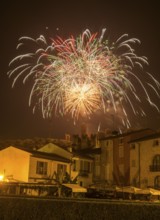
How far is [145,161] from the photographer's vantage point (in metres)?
66.2

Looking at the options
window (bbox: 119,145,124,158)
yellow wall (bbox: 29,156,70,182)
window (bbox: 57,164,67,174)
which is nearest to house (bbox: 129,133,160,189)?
window (bbox: 119,145,124,158)

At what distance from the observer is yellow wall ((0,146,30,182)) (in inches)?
2269

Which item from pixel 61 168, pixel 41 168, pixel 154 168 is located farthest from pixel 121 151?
pixel 41 168

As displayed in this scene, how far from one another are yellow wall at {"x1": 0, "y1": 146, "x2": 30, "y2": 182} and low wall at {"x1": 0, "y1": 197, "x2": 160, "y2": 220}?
37342 mm

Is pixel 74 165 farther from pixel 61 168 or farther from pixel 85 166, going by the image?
pixel 61 168

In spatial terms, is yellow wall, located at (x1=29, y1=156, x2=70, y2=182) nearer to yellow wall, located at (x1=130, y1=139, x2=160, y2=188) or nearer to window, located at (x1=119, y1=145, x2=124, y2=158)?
window, located at (x1=119, y1=145, x2=124, y2=158)

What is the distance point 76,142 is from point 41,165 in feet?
142

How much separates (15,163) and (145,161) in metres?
21.8

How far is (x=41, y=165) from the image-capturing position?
59.5 metres

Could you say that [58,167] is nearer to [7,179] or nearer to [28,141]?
[7,179]

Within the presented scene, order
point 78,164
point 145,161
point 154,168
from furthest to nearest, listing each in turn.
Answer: point 78,164, point 145,161, point 154,168

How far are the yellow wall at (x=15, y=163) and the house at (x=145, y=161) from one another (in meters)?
20.0

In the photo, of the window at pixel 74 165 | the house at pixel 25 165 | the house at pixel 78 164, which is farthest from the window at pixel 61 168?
the window at pixel 74 165

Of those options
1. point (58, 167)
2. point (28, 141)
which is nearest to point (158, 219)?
point (58, 167)
